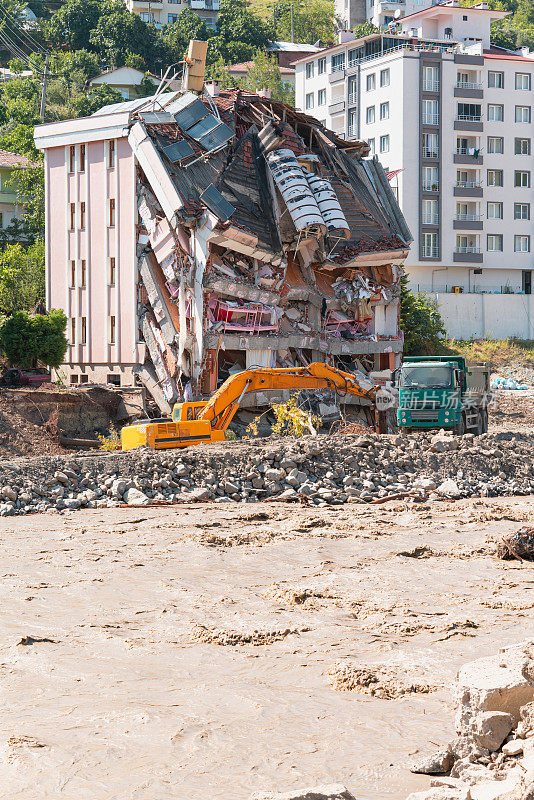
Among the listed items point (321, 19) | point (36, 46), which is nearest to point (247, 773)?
point (36, 46)

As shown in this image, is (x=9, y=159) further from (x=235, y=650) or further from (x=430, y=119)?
(x=235, y=650)

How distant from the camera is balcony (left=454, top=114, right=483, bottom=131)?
2640 inches

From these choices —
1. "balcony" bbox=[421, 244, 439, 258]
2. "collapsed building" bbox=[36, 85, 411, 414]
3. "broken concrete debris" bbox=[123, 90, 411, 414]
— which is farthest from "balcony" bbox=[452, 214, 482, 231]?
"collapsed building" bbox=[36, 85, 411, 414]

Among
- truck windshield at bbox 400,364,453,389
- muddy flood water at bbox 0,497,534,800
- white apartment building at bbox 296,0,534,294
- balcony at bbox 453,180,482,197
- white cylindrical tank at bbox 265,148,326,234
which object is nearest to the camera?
muddy flood water at bbox 0,497,534,800

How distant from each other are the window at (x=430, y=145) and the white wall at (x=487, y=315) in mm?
10599

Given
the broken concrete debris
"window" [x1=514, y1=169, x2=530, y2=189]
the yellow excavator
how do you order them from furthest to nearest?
"window" [x1=514, y1=169, x2=530, y2=189], the broken concrete debris, the yellow excavator

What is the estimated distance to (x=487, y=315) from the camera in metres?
63.1

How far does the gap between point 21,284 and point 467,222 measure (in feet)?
111

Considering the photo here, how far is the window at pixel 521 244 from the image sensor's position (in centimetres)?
7012

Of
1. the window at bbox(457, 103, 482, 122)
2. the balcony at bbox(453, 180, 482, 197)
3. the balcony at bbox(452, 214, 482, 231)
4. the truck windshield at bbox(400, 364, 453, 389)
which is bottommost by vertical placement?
the truck windshield at bbox(400, 364, 453, 389)

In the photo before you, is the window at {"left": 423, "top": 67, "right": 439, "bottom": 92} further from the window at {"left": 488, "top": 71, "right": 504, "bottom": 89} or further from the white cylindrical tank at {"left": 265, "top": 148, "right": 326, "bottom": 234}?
the white cylindrical tank at {"left": 265, "top": 148, "right": 326, "bottom": 234}

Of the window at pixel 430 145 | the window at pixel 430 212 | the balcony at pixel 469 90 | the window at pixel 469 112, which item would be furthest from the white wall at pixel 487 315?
the balcony at pixel 469 90

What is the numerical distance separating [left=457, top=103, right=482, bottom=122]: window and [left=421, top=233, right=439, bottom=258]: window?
8.26 metres

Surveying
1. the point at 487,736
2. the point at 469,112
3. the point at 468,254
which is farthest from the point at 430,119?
the point at 487,736
